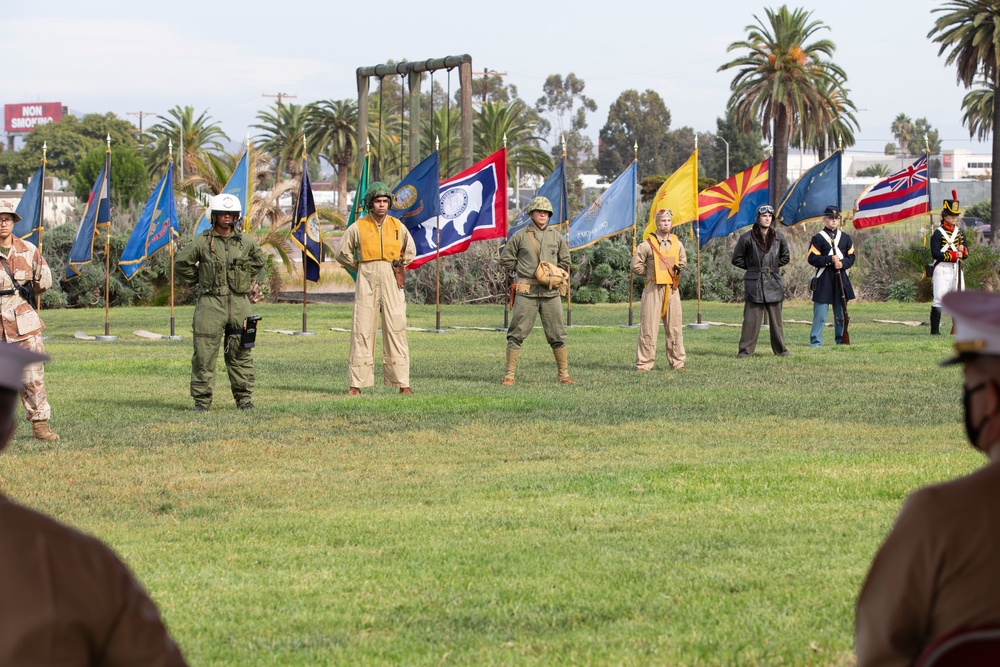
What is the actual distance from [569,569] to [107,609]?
443 centimetres

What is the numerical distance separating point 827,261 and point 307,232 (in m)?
8.49

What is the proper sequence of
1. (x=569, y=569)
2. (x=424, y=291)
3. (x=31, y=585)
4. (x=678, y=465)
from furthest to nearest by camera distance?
(x=424, y=291)
(x=678, y=465)
(x=569, y=569)
(x=31, y=585)

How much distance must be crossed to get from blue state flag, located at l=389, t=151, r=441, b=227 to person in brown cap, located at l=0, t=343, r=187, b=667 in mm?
18209

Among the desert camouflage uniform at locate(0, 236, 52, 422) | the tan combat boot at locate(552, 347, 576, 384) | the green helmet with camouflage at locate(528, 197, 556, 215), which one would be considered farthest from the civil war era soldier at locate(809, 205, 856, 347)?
the desert camouflage uniform at locate(0, 236, 52, 422)

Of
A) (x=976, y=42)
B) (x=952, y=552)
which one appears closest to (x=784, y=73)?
(x=976, y=42)

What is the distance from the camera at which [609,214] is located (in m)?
24.3

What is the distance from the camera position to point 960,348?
8.89 ft

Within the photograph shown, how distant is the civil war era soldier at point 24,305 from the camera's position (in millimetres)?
11391

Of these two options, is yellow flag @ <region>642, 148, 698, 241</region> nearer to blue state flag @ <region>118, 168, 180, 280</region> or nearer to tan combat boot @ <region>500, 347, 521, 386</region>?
tan combat boot @ <region>500, 347, 521, 386</region>

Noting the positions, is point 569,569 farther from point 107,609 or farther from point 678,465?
point 107,609

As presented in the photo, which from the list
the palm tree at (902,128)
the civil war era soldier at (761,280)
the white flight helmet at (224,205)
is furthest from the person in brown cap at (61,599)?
the palm tree at (902,128)

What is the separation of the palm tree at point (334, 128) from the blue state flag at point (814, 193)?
4787cm

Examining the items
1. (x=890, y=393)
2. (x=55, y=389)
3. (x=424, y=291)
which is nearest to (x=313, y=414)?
(x=55, y=389)

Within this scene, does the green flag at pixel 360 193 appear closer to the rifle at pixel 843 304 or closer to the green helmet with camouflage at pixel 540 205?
the green helmet with camouflage at pixel 540 205
